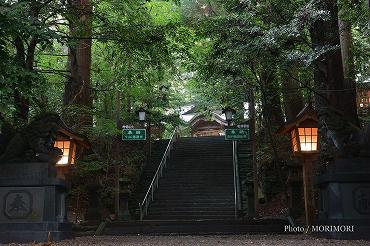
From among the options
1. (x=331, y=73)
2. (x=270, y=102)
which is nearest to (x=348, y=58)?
(x=331, y=73)

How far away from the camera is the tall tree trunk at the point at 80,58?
10430 mm

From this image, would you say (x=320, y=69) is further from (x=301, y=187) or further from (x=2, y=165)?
(x=2, y=165)

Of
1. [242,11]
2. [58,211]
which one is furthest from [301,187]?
[58,211]

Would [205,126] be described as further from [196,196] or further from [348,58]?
[348,58]

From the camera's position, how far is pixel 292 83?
687 inches

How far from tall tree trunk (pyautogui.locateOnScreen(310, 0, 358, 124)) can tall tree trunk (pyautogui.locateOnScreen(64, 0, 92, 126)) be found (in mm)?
5669

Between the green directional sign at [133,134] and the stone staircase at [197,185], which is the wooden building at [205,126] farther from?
the green directional sign at [133,134]

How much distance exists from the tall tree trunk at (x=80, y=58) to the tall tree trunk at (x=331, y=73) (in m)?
5.67

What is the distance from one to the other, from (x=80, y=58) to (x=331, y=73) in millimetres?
8190

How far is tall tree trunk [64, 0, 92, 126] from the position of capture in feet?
34.2

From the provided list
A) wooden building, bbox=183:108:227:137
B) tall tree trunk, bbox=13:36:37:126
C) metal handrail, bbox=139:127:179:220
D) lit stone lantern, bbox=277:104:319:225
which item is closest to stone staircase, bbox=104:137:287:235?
metal handrail, bbox=139:127:179:220

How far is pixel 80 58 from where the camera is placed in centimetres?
1471

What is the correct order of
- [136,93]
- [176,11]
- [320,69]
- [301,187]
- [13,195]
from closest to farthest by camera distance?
[13,195] < [320,69] < [301,187] < [136,93] < [176,11]

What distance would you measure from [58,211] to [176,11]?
12273mm
